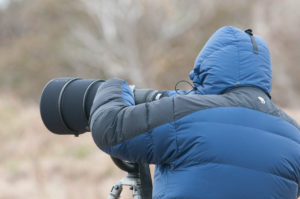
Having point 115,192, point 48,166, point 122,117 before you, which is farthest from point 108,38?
point 122,117

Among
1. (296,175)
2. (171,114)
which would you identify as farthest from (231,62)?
(296,175)

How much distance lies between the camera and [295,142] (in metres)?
1.37

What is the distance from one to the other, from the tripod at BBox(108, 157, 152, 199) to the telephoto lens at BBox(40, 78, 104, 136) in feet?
0.65

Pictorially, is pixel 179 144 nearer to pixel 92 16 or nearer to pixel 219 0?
pixel 219 0

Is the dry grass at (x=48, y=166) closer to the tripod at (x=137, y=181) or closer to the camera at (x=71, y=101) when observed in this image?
the tripod at (x=137, y=181)

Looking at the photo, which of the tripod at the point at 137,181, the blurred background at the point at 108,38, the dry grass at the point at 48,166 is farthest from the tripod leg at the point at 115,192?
the blurred background at the point at 108,38

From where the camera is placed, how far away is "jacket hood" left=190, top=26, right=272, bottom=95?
134 cm

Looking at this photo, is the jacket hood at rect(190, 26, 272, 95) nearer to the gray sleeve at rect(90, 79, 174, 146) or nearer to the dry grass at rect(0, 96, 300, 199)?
the gray sleeve at rect(90, 79, 174, 146)

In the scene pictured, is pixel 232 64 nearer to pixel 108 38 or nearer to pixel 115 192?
Answer: pixel 115 192

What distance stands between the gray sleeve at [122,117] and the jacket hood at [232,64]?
129 millimetres

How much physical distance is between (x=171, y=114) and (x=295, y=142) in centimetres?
35

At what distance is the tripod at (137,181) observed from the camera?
1.68 meters

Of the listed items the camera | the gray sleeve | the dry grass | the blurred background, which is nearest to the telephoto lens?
the camera

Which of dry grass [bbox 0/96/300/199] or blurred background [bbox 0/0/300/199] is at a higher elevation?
blurred background [bbox 0/0/300/199]
